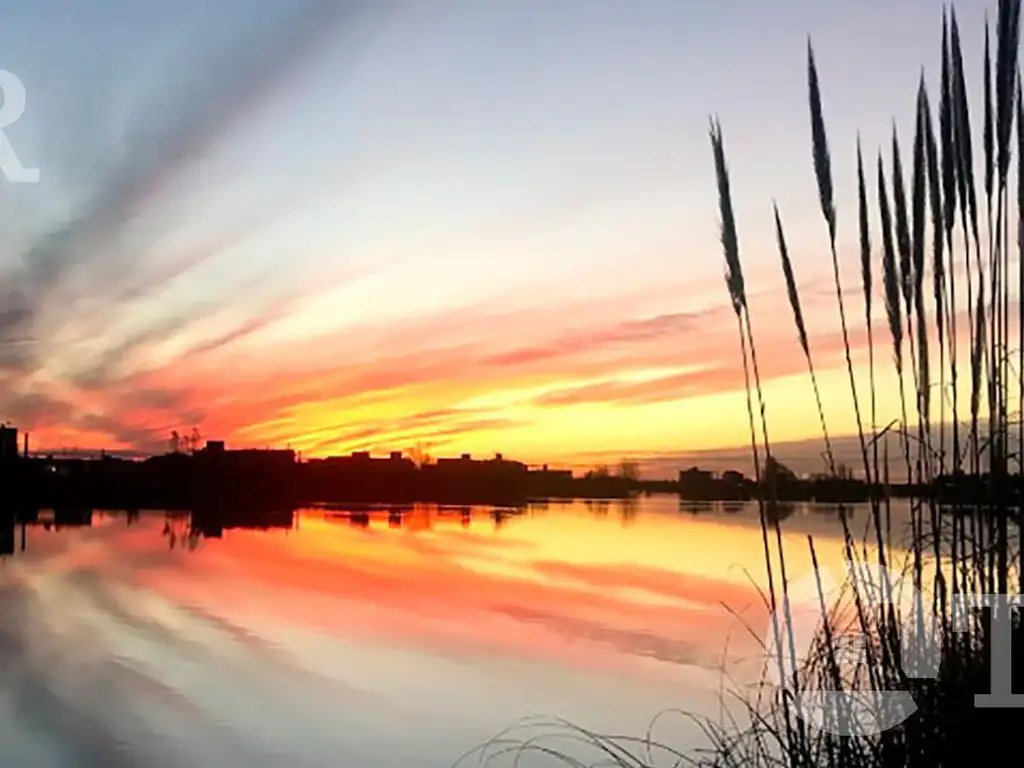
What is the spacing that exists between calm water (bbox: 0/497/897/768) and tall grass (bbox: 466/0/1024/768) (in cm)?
48

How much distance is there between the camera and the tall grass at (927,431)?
2256mm

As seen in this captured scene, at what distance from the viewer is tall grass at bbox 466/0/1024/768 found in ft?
7.40

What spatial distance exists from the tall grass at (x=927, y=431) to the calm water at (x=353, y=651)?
476mm

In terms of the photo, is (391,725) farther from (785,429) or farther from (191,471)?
(191,471)

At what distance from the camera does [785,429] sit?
3018 mm

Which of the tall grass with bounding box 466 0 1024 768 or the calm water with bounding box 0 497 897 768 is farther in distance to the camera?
the calm water with bounding box 0 497 897 768

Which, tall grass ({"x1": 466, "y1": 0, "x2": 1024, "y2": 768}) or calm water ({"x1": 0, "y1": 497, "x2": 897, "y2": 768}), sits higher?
tall grass ({"x1": 466, "y1": 0, "x2": 1024, "y2": 768})

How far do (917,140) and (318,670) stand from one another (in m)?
4.91

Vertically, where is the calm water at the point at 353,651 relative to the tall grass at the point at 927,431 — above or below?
below

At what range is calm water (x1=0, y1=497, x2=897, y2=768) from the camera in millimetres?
4852

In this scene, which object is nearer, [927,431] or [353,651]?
[927,431]

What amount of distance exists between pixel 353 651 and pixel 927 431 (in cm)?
510

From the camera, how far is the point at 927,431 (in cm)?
269

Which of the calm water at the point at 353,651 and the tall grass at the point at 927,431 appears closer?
the tall grass at the point at 927,431
